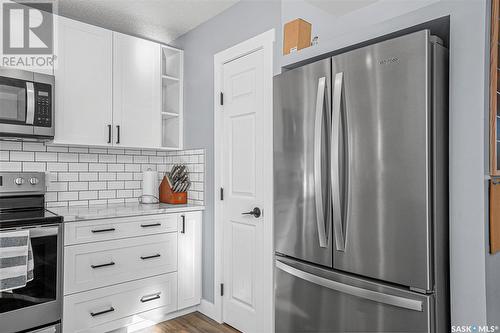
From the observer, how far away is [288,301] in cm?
160

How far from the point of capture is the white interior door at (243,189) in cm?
238

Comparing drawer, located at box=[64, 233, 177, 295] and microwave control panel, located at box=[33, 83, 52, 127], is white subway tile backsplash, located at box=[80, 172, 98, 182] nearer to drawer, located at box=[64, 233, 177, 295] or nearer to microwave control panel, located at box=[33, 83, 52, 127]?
microwave control panel, located at box=[33, 83, 52, 127]

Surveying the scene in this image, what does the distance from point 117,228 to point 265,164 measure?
1.24 meters

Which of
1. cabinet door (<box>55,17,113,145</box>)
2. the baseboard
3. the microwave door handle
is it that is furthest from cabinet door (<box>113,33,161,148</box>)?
the baseboard

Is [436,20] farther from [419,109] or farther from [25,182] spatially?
[25,182]

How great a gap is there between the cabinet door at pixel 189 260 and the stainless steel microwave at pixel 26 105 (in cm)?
129

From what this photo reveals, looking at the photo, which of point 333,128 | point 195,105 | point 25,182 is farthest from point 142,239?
point 333,128

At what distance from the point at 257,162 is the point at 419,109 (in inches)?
55.3

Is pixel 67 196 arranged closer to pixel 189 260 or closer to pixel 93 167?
Result: pixel 93 167

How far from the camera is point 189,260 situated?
2863 millimetres

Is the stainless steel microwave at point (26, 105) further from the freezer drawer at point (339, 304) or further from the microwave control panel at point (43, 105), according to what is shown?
the freezer drawer at point (339, 304)

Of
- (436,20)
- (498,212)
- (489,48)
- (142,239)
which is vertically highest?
(436,20)

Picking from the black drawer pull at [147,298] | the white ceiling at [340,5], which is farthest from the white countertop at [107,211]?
the white ceiling at [340,5]

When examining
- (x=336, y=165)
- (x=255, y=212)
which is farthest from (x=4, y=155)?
(x=336, y=165)
